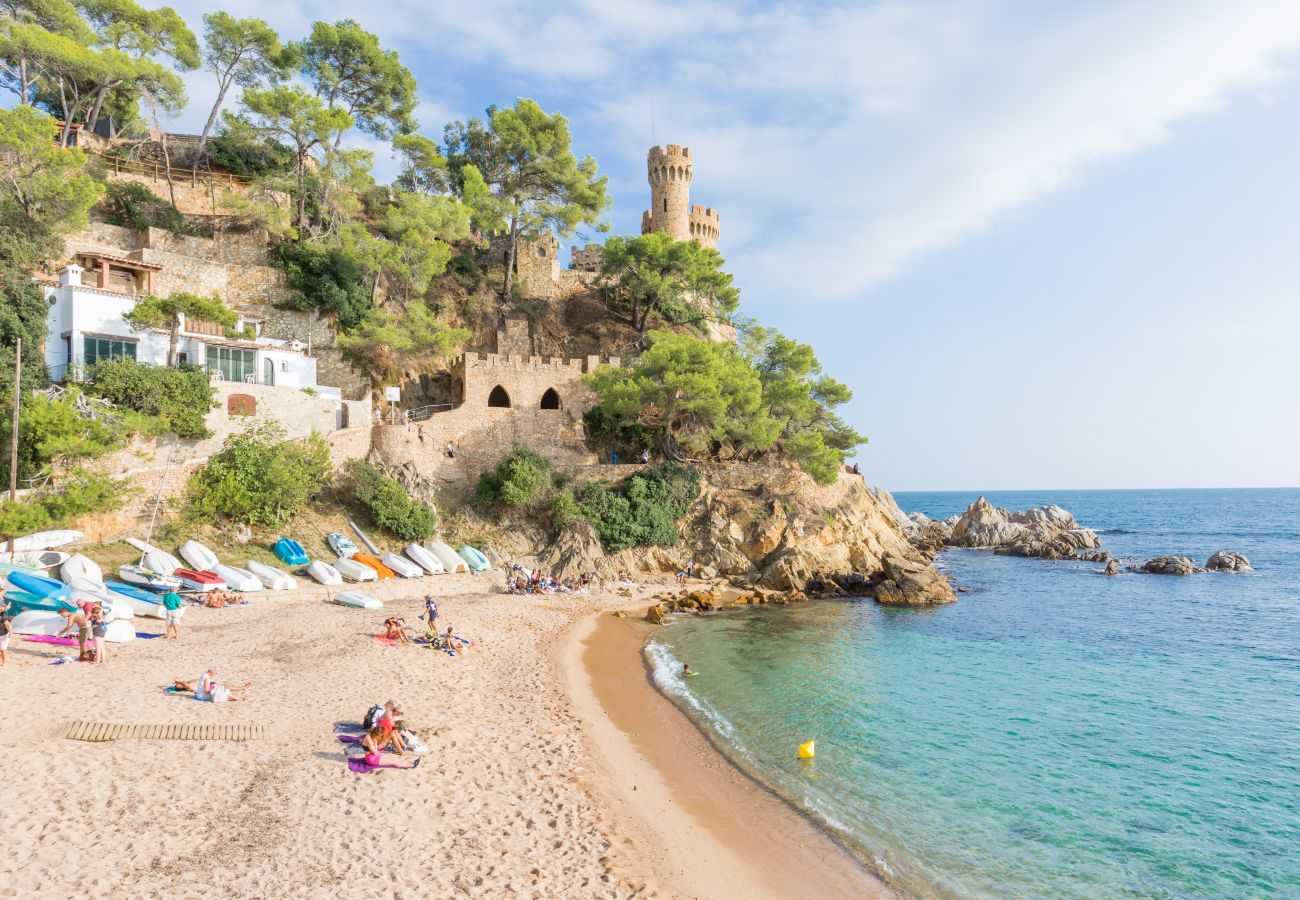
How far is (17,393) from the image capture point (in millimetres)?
17031

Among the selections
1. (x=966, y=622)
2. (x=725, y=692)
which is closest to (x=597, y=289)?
(x=966, y=622)

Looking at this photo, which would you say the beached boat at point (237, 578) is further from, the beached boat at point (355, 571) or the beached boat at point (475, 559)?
the beached boat at point (475, 559)

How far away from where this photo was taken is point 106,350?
21.4 metres

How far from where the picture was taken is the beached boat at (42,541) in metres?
15.6

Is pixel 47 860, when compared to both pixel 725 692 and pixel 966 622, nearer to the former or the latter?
pixel 725 692

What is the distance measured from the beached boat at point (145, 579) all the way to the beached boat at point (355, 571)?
470cm

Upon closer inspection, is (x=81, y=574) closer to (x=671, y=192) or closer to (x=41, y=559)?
(x=41, y=559)

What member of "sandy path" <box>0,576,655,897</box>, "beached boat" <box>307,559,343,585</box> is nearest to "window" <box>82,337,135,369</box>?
"beached boat" <box>307,559,343,585</box>

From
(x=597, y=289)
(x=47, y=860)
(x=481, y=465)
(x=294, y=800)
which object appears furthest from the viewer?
(x=597, y=289)

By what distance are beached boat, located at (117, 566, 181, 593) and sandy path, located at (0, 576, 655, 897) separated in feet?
10.6

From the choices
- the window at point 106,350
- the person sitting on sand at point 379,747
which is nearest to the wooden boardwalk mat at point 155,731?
the person sitting on sand at point 379,747

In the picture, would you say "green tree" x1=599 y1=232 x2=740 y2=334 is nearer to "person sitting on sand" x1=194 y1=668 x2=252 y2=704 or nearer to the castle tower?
the castle tower

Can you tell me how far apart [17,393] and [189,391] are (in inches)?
160

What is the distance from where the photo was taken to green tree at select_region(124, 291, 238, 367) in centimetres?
2116
